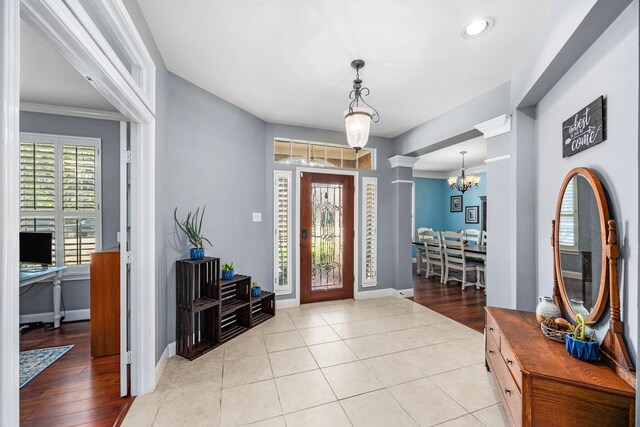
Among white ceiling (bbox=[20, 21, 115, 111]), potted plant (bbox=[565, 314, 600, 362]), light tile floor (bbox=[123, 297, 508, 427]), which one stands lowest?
light tile floor (bbox=[123, 297, 508, 427])

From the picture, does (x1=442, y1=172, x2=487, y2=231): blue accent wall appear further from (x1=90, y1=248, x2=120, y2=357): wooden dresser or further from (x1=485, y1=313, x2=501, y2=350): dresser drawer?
(x1=90, y1=248, x2=120, y2=357): wooden dresser

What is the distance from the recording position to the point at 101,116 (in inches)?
123

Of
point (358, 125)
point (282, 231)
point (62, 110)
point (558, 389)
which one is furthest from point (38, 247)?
point (558, 389)

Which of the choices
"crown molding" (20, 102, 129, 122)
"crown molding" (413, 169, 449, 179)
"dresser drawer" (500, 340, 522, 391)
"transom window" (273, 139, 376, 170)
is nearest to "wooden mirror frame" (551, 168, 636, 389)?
"dresser drawer" (500, 340, 522, 391)

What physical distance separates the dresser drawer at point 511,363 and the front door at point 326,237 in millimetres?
2738

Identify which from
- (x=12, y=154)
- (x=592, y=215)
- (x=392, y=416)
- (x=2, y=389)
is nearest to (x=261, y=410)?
(x=392, y=416)

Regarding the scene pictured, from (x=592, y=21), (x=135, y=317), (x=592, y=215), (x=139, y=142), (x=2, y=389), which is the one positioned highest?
(x=592, y=21)

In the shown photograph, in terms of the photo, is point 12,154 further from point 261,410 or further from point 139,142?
point 261,410

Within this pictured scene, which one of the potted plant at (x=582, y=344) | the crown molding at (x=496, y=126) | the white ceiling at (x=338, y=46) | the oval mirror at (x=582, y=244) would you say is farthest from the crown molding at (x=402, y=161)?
the potted plant at (x=582, y=344)

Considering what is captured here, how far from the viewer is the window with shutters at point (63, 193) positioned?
3.27 meters

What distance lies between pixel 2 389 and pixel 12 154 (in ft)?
2.10

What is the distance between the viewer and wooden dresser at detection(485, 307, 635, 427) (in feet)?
4.00

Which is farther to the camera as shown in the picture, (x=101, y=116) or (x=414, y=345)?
(x=101, y=116)

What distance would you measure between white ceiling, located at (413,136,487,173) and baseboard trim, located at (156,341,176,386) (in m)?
4.56
